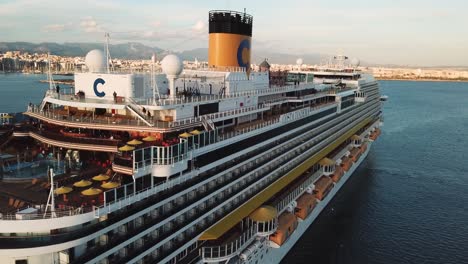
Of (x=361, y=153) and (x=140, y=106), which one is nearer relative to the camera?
(x=140, y=106)

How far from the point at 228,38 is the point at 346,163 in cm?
2945

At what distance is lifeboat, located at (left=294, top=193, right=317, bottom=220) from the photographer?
134 feet

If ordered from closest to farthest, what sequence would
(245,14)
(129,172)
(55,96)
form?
(129,172), (55,96), (245,14)

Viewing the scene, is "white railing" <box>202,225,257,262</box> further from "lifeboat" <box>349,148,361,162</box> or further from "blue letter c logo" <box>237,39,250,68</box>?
"lifeboat" <box>349,148,361,162</box>

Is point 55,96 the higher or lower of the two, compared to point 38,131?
higher

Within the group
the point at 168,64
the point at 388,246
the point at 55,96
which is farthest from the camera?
the point at 388,246

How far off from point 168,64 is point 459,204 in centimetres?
5047

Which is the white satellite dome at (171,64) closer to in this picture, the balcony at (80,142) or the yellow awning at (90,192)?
the balcony at (80,142)

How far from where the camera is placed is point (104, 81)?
98.1ft

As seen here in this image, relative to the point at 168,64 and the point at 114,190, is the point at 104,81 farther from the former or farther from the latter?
the point at 114,190

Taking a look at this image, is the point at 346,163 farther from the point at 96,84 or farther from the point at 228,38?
the point at 96,84

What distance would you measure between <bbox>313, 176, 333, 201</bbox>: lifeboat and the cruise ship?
13cm

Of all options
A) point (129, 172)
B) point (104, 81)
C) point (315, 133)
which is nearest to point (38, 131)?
point (104, 81)

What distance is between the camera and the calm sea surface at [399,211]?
43688 mm
